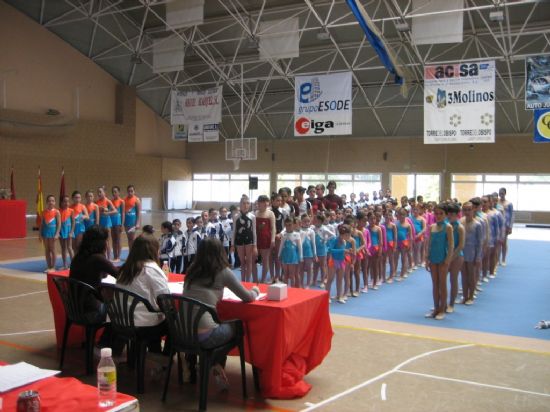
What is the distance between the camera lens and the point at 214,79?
23.5 m

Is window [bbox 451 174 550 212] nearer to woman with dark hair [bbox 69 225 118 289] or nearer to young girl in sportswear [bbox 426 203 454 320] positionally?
young girl in sportswear [bbox 426 203 454 320]

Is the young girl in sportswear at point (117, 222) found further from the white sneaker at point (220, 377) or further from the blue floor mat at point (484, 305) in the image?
the white sneaker at point (220, 377)

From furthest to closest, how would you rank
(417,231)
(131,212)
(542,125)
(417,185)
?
1. (417,185)
2. (131,212)
3. (417,231)
4. (542,125)

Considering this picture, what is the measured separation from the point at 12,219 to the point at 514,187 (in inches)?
751

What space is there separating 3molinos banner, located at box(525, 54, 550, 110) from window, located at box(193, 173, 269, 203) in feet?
58.7

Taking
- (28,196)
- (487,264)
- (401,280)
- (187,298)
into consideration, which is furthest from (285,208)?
(28,196)

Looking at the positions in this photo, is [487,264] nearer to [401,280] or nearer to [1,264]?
[401,280]

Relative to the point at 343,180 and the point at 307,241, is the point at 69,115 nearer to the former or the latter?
the point at 343,180

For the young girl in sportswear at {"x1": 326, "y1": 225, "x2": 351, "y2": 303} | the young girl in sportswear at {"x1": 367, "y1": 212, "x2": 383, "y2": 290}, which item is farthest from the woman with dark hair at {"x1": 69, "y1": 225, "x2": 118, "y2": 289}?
the young girl in sportswear at {"x1": 367, "y1": 212, "x2": 383, "y2": 290}

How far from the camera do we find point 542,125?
9727mm

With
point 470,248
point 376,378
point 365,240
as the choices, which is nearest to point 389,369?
point 376,378

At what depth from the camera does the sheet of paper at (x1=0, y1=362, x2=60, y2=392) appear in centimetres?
208

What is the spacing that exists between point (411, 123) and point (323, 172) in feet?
16.1

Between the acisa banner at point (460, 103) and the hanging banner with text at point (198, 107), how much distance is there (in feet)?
24.0
